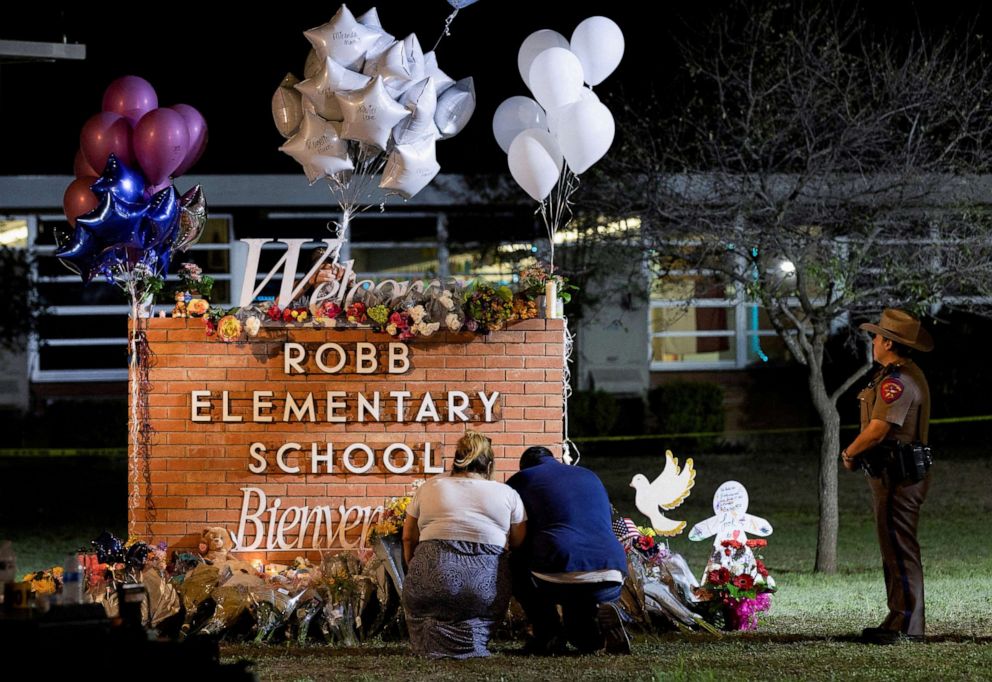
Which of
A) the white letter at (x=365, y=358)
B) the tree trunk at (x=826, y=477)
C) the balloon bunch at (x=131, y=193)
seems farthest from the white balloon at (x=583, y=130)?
the tree trunk at (x=826, y=477)

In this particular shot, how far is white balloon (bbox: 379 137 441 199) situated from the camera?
967 centimetres

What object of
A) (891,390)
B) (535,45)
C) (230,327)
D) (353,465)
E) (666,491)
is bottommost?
(666,491)

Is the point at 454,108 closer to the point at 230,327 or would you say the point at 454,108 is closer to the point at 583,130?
the point at 583,130

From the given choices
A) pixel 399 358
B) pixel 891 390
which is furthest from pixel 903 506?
pixel 399 358

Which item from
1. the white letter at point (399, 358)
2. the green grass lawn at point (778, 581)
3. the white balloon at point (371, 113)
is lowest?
the green grass lawn at point (778, 581)

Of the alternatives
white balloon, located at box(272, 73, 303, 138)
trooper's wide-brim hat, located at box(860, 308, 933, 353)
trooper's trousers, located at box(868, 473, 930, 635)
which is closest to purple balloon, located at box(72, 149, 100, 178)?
white balloon, located at box(272, 73, 303, 138)

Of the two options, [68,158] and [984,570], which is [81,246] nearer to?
[984,570]

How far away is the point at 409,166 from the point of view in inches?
382

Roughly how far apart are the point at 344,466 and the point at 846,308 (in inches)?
203

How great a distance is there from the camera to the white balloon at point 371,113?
30.1 ft

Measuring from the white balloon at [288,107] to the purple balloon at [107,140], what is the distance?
3.51 feet

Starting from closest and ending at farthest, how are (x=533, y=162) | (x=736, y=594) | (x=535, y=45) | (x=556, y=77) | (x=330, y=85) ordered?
(x=736, y=594) → (x=330, y=85) → (x=556, y=77) → (x=533, y=162) → (x=535, y=45)

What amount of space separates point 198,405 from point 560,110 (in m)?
3.43

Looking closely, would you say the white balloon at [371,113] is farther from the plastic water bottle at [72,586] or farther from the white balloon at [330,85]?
the plastic water bottle at [72,586]
